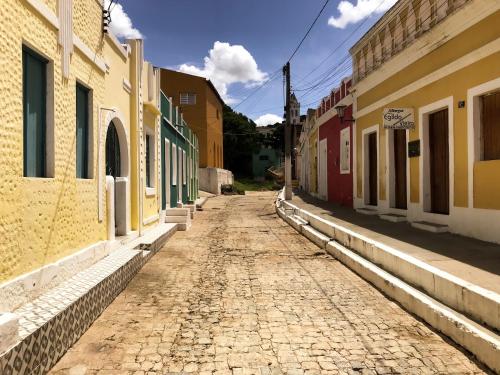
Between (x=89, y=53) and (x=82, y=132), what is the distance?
1.13 meters

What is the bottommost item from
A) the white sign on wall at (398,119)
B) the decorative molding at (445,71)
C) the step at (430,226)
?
the step at (430,226)

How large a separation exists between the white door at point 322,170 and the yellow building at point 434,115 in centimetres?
618

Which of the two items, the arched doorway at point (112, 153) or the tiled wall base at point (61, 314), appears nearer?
the tiled wall base at point (61, 314)

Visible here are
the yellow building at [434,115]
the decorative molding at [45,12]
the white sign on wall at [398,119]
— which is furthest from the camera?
the white sign on wall at [398,119]

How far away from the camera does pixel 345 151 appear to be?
16391 mm

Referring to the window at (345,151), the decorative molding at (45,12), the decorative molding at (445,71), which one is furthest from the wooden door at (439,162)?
the decorative molding at (45,12)

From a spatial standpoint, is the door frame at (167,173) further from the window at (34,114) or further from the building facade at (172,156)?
the window at (34,114)

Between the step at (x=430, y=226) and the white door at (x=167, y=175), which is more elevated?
the white door at (x=167, y=175)

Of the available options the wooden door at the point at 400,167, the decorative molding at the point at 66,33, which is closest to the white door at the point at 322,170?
the wooden door at the point at 400,167

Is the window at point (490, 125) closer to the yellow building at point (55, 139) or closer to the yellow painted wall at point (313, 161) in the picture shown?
the yellow building at point (55, 139)

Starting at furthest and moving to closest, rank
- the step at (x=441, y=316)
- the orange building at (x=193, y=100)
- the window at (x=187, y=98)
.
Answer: the window at (x=187, y=98)
the orange building at (x=193, y=100)
the step at (x=441, y=316)

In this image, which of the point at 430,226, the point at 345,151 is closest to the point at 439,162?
the point at 430,226

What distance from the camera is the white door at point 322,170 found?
2028cm

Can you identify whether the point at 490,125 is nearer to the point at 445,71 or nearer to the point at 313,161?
the point at 445,71
